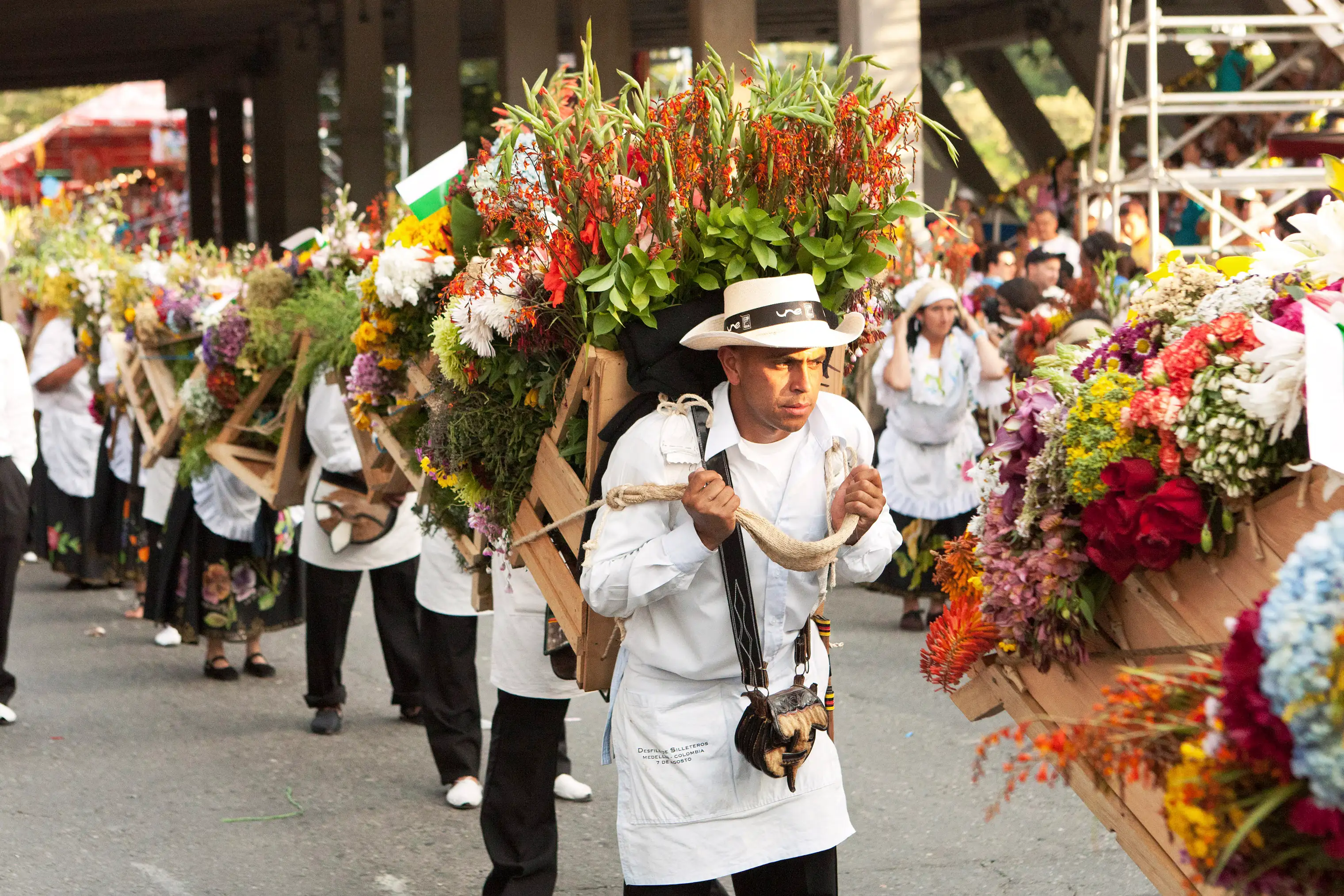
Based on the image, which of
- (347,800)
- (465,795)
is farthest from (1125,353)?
(347,800)

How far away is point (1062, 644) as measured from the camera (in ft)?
9.20

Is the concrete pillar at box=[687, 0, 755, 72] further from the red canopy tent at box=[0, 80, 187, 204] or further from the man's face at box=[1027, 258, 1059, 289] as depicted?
the red canopy tent at box=[0, 80, 187, 204]

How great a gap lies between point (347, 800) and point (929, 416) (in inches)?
156

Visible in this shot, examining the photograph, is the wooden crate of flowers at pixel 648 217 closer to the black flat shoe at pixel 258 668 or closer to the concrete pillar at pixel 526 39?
the black flat shoe at pixel 258 668

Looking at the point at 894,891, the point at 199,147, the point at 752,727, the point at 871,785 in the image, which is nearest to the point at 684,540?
the point at 752,727

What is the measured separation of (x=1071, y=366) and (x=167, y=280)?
254 inches

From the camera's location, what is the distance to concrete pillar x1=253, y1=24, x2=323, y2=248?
26.0 metres

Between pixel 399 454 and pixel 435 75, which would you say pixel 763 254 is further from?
pixel 435 75

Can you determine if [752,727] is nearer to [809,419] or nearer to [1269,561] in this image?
[809,419]

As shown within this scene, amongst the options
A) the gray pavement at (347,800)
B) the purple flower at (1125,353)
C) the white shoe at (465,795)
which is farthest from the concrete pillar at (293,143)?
the purple flower at (1125,353)

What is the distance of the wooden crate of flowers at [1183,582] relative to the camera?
1.72 metres

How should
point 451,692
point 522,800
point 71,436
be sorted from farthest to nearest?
point 71,436
point 451,692
point 522,800

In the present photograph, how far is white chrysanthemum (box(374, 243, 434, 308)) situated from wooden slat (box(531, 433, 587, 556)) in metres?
1.03

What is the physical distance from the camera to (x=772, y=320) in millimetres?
3141
